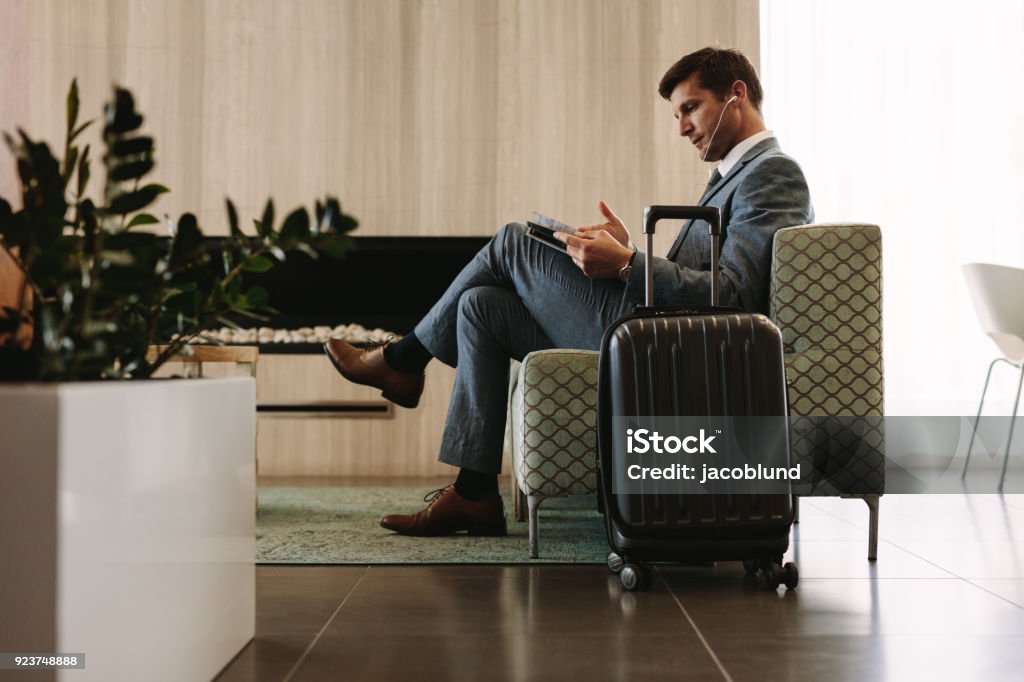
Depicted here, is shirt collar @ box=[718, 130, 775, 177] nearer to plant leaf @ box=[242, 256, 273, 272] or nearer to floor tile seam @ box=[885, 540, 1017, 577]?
floor tile seam @ box=[885, 540, 1017, 577]

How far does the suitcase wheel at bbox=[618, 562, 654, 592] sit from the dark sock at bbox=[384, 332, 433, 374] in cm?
78

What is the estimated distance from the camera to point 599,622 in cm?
131

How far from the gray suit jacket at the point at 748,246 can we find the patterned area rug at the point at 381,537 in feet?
1.86

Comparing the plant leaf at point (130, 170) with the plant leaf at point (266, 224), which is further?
the plant leaf at point (266, 224)

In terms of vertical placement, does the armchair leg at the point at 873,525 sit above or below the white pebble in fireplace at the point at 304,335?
below

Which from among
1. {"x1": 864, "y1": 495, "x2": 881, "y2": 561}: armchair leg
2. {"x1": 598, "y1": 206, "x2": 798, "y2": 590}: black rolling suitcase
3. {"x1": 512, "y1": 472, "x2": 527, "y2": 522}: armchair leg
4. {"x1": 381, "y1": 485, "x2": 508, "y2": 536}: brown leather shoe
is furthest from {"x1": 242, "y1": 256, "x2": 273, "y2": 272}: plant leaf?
{"x1": 512, "y1": 472, "x2": 527, "y2": 522}: armchair leg

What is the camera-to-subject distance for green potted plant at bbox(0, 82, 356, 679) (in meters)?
0.68

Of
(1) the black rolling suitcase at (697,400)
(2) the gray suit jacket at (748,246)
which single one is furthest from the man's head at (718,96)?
(1) the black rolling suitcase at (697,400)

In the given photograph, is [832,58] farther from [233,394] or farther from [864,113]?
[233,394]

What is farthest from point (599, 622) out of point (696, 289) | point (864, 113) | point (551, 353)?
point (864, 113)

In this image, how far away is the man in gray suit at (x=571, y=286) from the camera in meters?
1.83

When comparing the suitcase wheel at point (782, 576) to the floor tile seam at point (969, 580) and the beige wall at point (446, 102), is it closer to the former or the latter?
the floor tile seam at point (969, 580)

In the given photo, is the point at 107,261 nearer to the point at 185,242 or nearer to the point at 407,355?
the point at 185,242

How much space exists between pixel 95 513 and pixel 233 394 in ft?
1.19
